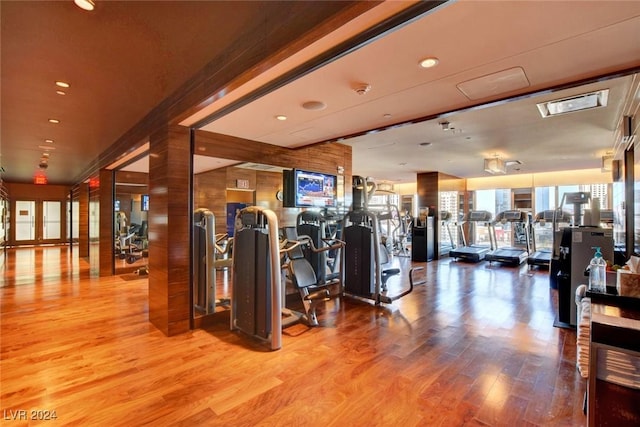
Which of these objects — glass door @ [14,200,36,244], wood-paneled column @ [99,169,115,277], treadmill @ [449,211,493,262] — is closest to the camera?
wood-paneled column @ [99,169,115,277]

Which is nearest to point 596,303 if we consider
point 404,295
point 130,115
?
point 404,295

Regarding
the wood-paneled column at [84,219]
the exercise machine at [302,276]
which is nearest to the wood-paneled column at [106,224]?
the wood-paneled column at [84,219]

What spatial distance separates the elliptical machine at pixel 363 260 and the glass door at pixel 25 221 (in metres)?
15.2

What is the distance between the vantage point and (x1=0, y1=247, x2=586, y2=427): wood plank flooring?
217 centimetres

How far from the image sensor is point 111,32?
224cm

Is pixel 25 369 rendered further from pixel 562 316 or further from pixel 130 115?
pixel 562 316

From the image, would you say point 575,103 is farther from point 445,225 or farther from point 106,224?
point 106,224

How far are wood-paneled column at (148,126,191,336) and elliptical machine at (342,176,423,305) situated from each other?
2525 mm

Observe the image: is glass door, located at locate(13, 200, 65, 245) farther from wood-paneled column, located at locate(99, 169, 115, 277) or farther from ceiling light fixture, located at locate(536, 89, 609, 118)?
ceiling light fixture, located at locate(536, 89, 609, 118)

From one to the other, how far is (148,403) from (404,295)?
3.82 metres

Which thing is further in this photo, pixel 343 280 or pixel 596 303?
pixel 343 280

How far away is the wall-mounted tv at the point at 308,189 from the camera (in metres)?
4.97

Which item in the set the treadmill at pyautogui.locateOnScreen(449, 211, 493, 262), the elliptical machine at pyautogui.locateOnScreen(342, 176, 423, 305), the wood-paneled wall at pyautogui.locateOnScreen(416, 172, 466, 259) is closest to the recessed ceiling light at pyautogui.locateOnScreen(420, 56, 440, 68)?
the elliptical machine at pyautogui.locateOnScreen(342, 176, 423, 305)

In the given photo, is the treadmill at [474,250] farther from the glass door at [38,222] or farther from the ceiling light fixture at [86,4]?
the glass door at [38,222]
